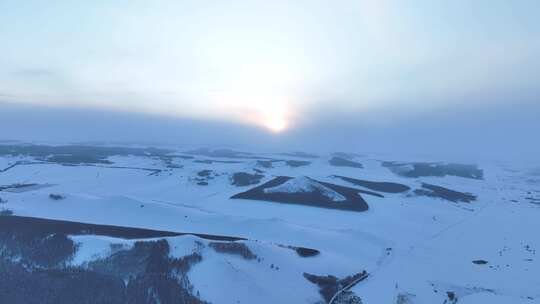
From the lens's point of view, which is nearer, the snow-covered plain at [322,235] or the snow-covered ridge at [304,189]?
the snow-covered plain at [322,235]

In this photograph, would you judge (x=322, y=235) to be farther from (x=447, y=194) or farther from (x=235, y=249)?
(x=447, y=194)

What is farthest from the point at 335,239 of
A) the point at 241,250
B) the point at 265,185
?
the point at 265,185

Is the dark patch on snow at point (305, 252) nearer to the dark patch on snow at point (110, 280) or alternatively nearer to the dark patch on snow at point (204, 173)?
the dark patch on snow at point (110, 280)

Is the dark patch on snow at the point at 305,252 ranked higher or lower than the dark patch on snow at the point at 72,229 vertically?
lower

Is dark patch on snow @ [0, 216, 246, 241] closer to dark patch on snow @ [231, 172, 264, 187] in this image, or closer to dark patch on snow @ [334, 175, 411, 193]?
dark patch on snow @ [231, 172, 264, 187]

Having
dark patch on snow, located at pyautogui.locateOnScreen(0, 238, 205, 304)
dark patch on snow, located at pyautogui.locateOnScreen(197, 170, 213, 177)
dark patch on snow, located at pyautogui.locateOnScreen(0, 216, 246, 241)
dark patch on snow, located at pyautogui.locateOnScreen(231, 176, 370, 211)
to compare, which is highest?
dark patch on snow, located at pyautogui.locateOnScreen(197, 170, 213, 177)

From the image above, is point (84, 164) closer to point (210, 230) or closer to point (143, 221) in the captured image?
point (143, 221)

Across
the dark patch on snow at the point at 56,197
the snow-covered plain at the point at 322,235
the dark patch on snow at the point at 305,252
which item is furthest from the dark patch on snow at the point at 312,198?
the dark patch on snow at the point at 56,197

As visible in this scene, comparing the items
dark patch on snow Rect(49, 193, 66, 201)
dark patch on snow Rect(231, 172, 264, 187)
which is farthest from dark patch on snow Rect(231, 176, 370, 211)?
dark patch on snow Rect(49, 193, 66, 201)
